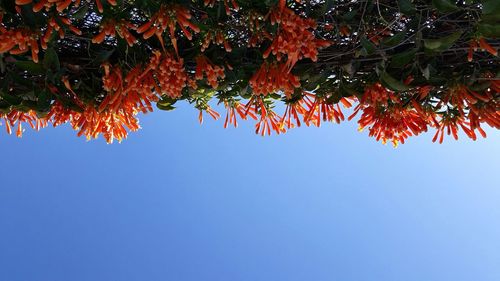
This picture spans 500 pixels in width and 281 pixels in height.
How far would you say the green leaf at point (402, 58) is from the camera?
2.20m

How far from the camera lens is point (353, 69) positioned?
2350 mm

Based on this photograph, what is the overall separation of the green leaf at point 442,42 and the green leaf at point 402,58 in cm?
8

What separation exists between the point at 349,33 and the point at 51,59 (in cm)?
114

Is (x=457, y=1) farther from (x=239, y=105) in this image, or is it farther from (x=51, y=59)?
(x=51, y=59)

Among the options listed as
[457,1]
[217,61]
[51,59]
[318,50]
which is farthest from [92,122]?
[457,1]

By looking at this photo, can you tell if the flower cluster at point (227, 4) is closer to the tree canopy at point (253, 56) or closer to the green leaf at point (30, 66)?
the tree canopy at point (253, 56)

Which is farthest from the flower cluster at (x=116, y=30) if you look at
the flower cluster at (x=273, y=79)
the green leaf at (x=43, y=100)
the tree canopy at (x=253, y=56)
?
the flower cluster at (x=273, y=79)

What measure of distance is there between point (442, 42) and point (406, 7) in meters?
0.20

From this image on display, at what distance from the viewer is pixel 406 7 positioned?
6.66 ft

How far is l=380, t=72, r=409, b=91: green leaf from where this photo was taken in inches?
90.5

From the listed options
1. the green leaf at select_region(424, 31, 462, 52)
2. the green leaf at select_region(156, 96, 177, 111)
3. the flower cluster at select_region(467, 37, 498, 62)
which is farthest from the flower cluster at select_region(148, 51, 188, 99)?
the flower cluster at select_region(467, 37, 498, 62)

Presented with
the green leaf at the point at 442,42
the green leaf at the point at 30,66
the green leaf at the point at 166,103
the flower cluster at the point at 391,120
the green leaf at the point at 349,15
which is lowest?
the green leaf at the point at 442,42

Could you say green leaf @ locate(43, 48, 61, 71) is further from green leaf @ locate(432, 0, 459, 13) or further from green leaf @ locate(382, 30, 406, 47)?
green leaf @ locate(432, 0, 459, 13)

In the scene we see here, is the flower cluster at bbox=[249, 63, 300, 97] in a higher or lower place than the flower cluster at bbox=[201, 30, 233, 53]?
lower
